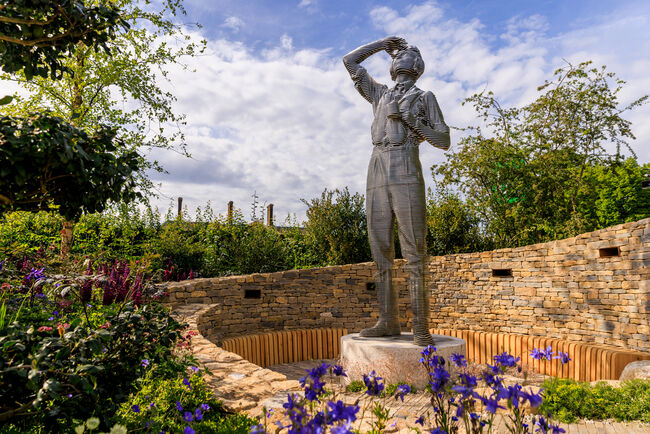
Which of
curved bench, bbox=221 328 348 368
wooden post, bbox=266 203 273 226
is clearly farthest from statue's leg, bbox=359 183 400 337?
wooden post, bbox=266 203 273 226

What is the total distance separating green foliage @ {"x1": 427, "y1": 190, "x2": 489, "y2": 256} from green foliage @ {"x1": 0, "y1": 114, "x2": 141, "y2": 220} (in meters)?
9.00

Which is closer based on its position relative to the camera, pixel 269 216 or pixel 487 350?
pixel 487 350

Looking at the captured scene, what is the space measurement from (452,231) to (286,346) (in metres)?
5.53

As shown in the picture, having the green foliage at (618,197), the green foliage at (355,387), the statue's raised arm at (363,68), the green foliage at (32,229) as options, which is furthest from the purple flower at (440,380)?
the green foliage at (618,197)

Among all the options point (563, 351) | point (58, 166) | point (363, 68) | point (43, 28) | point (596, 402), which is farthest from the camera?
point (563, 351)

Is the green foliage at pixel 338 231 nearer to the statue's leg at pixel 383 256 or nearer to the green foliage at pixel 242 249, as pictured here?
the green foliage at pixel 242 249

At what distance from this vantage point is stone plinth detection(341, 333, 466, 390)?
12.6ft

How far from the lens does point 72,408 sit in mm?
1867

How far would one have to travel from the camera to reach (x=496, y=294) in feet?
23.2

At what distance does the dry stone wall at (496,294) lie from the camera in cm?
563

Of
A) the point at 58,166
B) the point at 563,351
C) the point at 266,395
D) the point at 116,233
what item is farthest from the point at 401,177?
the point at 116,233

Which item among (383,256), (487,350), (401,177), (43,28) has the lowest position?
(487,350)

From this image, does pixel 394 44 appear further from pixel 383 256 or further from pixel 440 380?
pixel 440 380

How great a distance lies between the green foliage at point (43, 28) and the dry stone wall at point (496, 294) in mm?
4110
